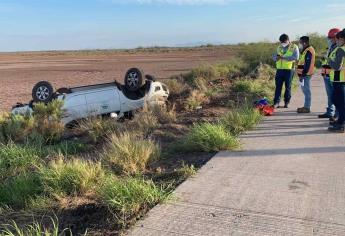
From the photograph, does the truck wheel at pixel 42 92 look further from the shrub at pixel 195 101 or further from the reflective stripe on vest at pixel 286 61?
A: the reflective stripe on vest at pixel 286 61

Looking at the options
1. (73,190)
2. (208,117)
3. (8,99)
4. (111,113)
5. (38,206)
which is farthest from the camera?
(8,99)

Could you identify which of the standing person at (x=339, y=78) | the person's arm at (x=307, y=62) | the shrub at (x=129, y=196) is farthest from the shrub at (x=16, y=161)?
the person's arm at (x=307, y=62)

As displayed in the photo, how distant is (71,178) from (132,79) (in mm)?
8260

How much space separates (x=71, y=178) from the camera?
18.5 ft

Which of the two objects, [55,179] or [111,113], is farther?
[111,113]

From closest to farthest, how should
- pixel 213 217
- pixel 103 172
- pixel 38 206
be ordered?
pixel 213 217 < pixel 38 206 < pixel 103 172

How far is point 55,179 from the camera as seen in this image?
5676 millimetres

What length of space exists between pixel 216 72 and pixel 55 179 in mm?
17695

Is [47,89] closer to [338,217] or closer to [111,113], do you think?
[111,113]

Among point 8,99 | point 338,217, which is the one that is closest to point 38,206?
point 338,217

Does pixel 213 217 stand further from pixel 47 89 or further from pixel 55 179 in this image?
pixel 47 89

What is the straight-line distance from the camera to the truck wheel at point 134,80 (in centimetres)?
1356

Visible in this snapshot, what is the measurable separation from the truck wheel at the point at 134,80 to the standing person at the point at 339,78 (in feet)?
19.0

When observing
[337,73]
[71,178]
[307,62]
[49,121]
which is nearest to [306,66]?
[307,62]
